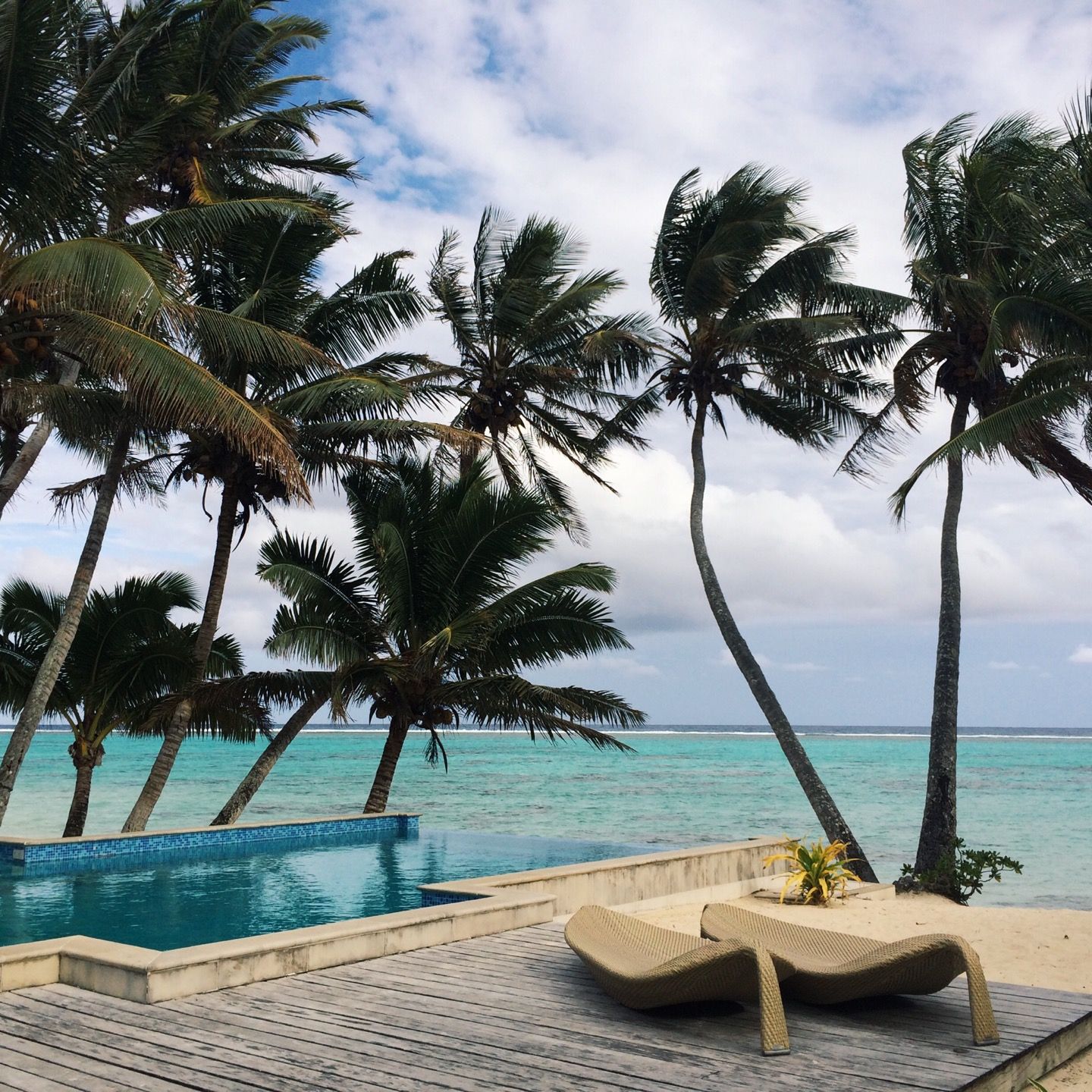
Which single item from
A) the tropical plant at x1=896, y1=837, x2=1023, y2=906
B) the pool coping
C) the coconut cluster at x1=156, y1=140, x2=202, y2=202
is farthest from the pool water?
the coconut cluster at x1=156, y1=140, x2=202, y2=202

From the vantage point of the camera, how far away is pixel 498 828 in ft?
83.8

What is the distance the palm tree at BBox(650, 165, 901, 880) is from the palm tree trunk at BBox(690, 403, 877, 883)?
0.02 metres

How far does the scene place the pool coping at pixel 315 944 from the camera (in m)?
5.15

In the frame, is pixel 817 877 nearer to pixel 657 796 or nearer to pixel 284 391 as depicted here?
pixel 284 391

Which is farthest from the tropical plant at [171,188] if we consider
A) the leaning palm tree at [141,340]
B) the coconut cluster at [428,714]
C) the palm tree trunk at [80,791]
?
the coconut cluster at [428,714]

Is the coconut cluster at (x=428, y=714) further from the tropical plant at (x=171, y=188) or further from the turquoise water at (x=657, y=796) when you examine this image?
the turquoise water at (x=657, y=796)

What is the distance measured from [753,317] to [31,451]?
356 inches

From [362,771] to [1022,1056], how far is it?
165 ft

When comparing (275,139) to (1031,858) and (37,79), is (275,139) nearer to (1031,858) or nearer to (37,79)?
(37,79)

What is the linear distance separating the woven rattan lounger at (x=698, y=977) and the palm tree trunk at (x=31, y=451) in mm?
8322

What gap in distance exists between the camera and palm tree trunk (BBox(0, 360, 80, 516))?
35.9 ft

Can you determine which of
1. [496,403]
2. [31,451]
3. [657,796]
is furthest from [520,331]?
[657,796]

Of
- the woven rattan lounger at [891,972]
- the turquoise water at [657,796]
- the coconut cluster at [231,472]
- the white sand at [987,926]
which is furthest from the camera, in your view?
the turquoise water at [657,796]

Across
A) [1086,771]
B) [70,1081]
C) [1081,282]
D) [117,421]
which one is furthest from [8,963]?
[1086,771]
